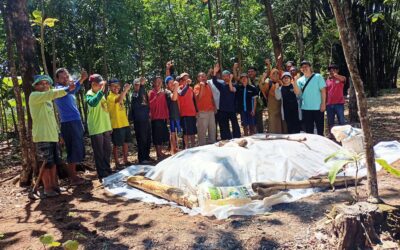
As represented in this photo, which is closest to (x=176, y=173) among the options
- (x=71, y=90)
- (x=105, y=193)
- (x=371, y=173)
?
(x=105, y=193)

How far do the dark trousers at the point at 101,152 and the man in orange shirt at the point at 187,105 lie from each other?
1844 mm

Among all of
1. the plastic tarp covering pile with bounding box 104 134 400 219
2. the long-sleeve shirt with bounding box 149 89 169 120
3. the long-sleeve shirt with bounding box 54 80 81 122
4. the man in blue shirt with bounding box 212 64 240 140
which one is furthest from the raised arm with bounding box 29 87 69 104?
the man in blue shirt with bounding box 212 64 240 140

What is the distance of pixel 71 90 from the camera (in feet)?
19.3

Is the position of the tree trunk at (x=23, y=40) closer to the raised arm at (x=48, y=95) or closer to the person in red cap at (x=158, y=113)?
the raised arm at (x=48, y=95)

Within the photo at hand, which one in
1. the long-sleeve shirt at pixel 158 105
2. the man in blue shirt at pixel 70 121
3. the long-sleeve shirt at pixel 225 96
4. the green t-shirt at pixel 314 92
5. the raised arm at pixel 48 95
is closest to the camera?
the raised arm at pixel 48 95

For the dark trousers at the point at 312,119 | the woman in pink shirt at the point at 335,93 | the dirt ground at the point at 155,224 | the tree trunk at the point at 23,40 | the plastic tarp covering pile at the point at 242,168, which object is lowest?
the dirt ground at the point at 155,224

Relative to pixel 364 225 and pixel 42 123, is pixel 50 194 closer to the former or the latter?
pixel 42 123

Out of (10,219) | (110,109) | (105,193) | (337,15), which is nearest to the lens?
(337,15)

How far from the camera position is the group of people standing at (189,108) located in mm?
6535

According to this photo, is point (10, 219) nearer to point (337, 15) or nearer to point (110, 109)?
point (110, 109)

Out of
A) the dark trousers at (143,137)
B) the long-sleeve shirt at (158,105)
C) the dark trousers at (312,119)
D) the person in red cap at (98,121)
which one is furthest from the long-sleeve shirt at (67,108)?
the dark trousers at (312,119)

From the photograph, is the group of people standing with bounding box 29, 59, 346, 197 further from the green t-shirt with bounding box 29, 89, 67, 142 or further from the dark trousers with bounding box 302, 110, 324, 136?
the green t-shirt with bounding box 29, 89, 67, 142

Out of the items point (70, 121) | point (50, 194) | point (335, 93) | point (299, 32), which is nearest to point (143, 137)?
point (70, 121)

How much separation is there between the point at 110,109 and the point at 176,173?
2.35 meters
